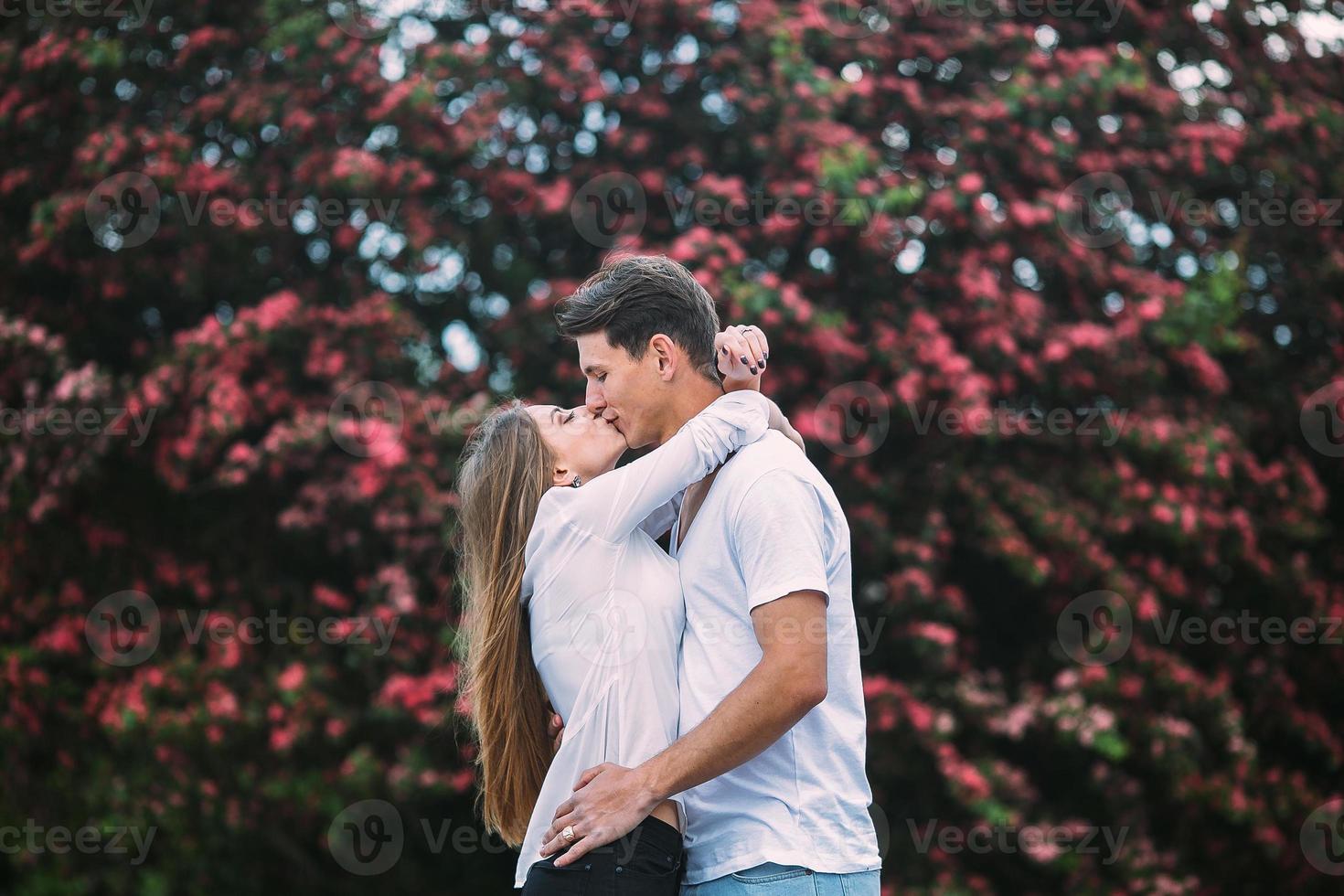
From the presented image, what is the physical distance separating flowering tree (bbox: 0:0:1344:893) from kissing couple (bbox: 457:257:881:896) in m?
2.56

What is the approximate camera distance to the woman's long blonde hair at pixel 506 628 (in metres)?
2.42

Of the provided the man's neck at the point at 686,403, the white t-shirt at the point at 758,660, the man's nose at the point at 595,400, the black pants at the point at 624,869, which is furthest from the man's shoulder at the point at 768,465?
the black pants at the point at 624,869

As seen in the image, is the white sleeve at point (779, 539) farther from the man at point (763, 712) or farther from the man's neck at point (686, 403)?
the man's neck at point (686, 403)

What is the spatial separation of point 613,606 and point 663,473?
0.88 feet

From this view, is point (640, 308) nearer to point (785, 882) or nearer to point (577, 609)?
point (577, 609)

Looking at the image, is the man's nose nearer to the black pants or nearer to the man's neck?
the man's neck

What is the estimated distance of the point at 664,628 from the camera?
2215 mm

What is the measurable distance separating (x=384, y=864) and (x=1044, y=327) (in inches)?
152

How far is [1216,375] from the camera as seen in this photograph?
18.2ft

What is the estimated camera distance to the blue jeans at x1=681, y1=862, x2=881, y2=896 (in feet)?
6.60

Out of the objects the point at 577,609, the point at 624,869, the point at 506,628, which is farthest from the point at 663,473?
the point at 624,869

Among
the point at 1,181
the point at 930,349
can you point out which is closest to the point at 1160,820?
the point at 930,349

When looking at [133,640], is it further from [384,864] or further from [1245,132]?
[1245,132]

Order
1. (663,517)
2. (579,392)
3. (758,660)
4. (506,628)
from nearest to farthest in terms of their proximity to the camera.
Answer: (758,660) → (506,628) → (663,517) → (579,392)
